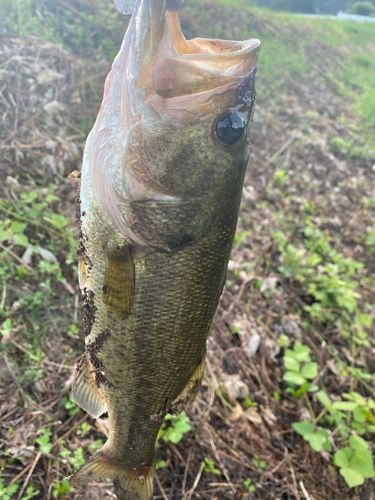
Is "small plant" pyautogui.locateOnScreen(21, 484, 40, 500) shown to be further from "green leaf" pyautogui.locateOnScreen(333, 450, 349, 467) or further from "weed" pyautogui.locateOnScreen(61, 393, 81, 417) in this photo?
"green leaf" pyautogui.locateOnScreen(333, 450, 349, 467)

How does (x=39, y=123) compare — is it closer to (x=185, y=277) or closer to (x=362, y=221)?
(x=185, y=277)

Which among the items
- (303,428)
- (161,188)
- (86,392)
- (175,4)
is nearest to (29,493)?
(86,392)

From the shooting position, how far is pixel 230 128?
1185 mm

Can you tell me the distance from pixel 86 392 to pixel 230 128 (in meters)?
1.37

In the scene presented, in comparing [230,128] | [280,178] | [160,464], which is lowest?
[160,464]

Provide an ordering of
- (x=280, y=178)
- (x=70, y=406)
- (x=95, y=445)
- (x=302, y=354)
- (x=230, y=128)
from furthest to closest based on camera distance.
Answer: (x=280, y=178), (x=302, y=354), (x=70, y=406), (x=95, y=445), (x=230, y=128)

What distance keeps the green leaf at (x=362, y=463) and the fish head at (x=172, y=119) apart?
7.29 feet

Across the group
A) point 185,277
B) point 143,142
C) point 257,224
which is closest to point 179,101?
point 143,142

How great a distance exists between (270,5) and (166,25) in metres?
17.2

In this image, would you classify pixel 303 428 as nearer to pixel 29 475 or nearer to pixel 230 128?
pixel 29 475

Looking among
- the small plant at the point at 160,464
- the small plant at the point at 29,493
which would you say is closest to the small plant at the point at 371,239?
the small plant at the point at 160,464

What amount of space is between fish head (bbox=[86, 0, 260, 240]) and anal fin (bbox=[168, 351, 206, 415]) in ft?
2.71

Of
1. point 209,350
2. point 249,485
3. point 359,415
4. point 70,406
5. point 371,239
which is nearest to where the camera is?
point 70,406

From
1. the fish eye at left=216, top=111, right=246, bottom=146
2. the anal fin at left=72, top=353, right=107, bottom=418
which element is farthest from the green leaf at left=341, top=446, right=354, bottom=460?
the fish eye at left=216, top=111, right=246, bottom=146
